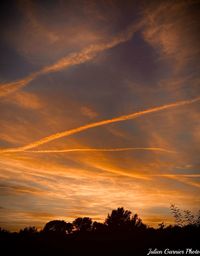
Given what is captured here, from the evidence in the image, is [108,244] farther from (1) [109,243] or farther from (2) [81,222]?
(2) [81,222]

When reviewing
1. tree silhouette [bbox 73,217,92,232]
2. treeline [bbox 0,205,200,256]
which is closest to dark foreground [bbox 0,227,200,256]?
treeline [bbox 0,205,200,256]

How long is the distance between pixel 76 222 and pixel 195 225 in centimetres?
3112

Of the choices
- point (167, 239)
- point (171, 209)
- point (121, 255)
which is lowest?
point (121, 255)

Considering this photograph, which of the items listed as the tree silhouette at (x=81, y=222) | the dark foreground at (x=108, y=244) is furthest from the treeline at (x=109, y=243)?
the tree silhouette at (x=81, y=222)

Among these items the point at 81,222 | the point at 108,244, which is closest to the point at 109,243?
the point at 108,244

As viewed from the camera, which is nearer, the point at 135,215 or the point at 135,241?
the point at 135,241

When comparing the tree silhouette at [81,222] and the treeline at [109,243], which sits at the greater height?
the tree silhouette at [81,222]

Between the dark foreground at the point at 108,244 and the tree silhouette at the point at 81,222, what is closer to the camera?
the dark foreground at the point at 108,244

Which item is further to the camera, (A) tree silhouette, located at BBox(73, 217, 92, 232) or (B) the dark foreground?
(A) tree silhouette, located at BBox(73, 217, 92, 232)

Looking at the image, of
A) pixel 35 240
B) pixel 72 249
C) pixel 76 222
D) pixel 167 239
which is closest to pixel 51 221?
pixel 76 222

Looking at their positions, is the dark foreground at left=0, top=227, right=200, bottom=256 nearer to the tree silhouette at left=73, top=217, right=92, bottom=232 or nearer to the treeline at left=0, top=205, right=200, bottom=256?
the treeline at left=0, top=205, right=200, bottom=256

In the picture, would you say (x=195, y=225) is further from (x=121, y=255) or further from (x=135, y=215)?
(x=135, y=215)

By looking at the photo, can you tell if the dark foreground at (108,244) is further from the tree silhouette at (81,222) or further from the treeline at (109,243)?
the tree silhouette at (81,222)

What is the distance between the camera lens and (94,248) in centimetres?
1338
